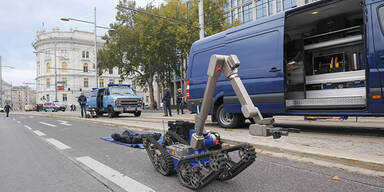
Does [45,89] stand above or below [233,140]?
above

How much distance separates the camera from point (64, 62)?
6619 centimetres

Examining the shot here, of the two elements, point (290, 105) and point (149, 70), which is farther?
point (149, 70)

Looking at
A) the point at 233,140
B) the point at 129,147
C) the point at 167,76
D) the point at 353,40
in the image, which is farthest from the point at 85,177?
the point at 167,76

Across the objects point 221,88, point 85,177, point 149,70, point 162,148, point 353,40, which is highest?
point 149,70

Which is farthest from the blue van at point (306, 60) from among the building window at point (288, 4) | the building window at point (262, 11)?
the building window at point (262, 11)

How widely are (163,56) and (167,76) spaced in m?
4.90

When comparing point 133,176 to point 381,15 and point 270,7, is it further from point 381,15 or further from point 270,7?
point 270,7

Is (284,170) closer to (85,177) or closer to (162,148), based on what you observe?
(162,148)

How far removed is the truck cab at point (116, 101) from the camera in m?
15.5

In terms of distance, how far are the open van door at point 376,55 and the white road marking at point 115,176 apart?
486 centimetres

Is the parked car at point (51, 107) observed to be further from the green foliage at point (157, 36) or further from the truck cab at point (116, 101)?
the truck cab at point (116, 101)

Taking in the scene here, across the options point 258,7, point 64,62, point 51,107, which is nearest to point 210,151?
point 258,7

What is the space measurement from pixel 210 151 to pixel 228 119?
214 inches

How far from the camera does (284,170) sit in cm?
344
